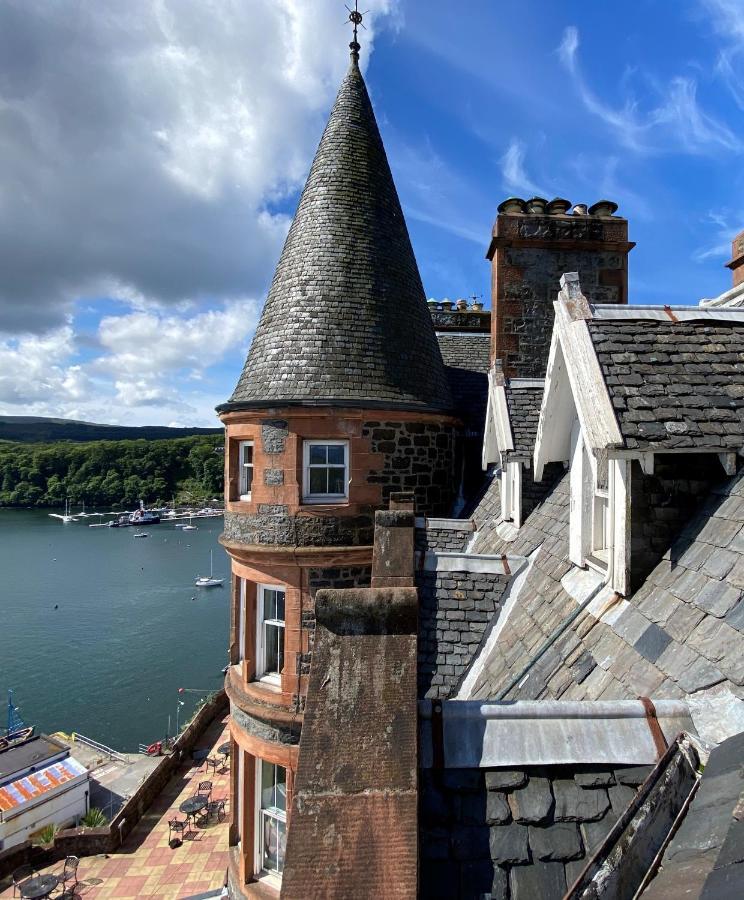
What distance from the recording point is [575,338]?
4094 millimetres

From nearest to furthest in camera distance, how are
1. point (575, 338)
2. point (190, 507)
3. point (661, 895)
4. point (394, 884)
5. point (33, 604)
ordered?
point (661, 895), point (394, 884), point (575, 338), point (33, 604), point (190, 507)

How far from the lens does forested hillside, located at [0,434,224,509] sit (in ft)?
460

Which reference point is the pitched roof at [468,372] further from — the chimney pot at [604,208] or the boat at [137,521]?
the boat at [137,521]

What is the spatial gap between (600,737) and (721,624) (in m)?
0.99

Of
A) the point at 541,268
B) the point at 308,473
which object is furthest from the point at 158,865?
the point at 541,268

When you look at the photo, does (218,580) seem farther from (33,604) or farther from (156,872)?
(156,872)

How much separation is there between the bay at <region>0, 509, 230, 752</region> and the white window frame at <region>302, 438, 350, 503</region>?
27861 millimetres

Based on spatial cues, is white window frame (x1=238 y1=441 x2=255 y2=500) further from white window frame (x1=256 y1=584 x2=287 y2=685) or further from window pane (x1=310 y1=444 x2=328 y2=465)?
white window frame (x1=256 y1=584 x2=287 y2=685)

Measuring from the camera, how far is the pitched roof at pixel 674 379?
3.49 metres

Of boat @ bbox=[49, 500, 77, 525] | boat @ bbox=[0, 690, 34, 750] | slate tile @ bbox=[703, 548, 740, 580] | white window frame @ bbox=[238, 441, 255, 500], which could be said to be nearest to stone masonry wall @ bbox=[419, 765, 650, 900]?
slate tile @ bbox=[703, 548, 740, 580]

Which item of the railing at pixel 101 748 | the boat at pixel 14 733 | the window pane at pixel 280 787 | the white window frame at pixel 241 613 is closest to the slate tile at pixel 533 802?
the white window frame at pixel 241 613

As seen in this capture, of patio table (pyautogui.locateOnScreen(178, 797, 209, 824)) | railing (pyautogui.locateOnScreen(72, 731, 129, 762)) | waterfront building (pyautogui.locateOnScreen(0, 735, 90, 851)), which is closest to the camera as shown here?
patio table (pyautogui.locateOnScreen(178, 797, 209, 824))

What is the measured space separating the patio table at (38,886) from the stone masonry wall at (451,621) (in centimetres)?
1402

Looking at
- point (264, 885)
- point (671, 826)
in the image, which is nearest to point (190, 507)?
point (264, 885)
